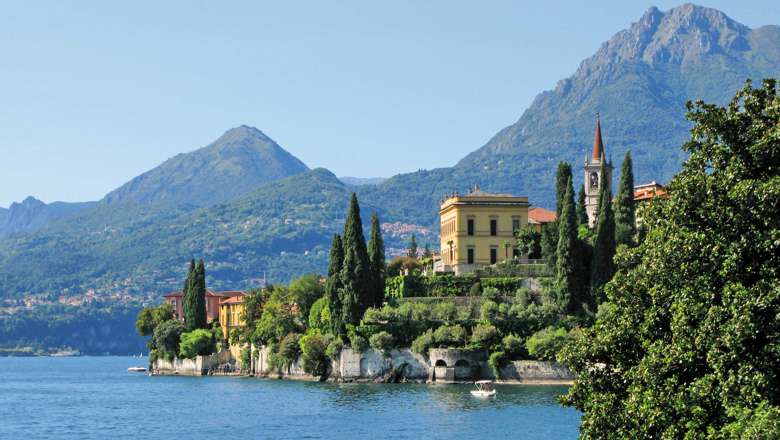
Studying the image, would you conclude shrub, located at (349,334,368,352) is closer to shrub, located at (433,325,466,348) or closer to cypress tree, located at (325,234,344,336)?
cypress tree, located at (325,234,344,336)

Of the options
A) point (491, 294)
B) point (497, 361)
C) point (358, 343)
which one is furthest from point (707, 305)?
point (491, 294)

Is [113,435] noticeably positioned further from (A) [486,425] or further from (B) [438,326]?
(B) [438,326]

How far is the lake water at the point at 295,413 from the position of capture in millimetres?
57750

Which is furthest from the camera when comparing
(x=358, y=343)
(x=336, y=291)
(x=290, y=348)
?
(x=290, y=348)

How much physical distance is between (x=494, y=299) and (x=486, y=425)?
3208 cm

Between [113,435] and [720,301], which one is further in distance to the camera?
[113,435]

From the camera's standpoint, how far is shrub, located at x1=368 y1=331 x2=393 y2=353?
8681 centimetres

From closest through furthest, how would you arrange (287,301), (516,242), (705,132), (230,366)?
(705,132) < (516,242) < (287,301) < (230,366)

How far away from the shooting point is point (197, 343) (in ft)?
381

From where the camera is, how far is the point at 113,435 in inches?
2392

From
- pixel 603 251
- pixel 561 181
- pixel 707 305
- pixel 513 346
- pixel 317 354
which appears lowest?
pixel 707 305

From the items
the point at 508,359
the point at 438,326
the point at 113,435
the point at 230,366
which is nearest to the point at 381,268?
the point at 438,326

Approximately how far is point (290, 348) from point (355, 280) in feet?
38.2

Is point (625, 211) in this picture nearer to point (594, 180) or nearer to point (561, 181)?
point (561, 181)
